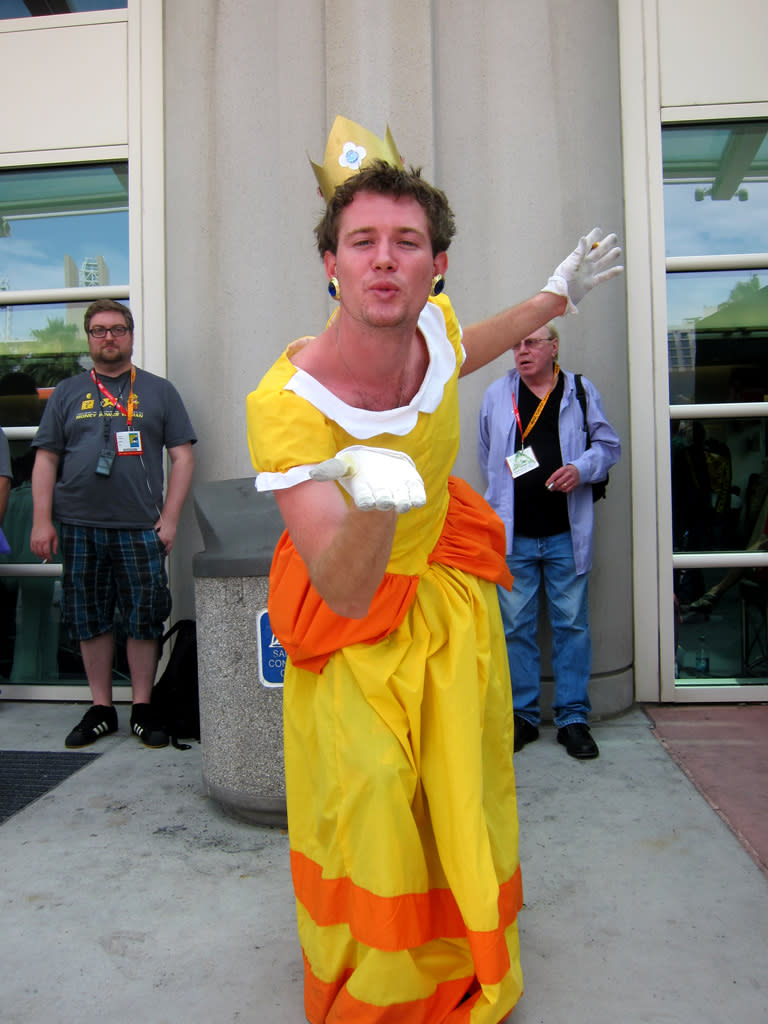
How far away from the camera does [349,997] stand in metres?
1.78

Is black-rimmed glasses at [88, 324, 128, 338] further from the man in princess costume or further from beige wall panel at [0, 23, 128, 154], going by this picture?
the man in princess costume

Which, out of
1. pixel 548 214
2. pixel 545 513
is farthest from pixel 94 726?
pixel 548 214

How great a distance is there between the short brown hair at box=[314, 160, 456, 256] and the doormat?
8.49 feet

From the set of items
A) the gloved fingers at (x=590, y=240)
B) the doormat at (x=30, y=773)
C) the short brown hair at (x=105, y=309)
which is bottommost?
the doormat at (x=30, y=773)

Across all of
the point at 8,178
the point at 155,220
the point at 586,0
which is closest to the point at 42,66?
the point at 8,178

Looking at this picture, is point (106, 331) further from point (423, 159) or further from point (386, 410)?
point (386, 410)

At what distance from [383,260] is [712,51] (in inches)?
137

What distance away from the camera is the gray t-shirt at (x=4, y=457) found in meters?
4.43

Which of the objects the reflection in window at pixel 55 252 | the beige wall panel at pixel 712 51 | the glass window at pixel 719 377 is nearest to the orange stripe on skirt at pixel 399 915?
the glass window at pixel 719 377

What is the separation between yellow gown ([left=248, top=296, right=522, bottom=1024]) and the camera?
67.2 inches

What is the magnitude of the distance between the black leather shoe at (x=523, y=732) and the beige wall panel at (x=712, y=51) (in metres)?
3.13

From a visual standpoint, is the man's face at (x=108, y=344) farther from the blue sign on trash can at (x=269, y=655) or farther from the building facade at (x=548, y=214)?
the blue sign on trash can at (x=269, y=655)

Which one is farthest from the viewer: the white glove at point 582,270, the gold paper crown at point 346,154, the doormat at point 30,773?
the doormat at point 30,773

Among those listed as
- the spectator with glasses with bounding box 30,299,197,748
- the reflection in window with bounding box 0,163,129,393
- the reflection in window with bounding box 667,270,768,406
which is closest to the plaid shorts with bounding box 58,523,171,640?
the spectator with glasses with bounding box 30,299,197,748
